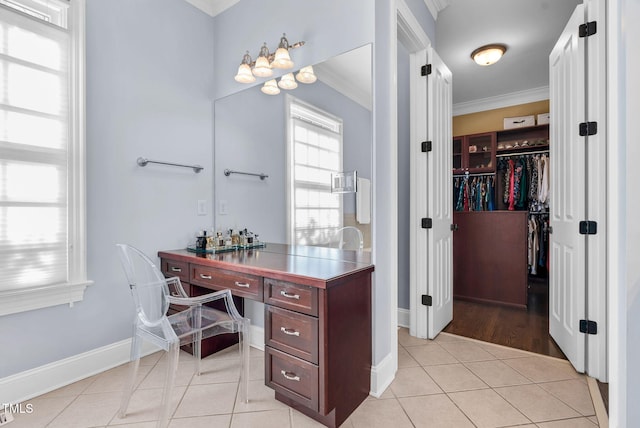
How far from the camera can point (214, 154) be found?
2.70m

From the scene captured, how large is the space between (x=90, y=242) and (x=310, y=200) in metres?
1.43

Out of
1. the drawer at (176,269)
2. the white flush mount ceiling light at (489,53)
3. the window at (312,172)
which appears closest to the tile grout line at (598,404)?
the window at (312,172)

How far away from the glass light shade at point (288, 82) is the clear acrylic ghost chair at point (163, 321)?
1.45m

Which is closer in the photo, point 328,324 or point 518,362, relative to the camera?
point 328,324

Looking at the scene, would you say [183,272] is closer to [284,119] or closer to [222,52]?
[284,119]

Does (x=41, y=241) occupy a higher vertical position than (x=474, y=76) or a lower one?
lower

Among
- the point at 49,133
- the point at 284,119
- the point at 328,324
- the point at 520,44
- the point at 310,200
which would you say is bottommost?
the point at 328,324

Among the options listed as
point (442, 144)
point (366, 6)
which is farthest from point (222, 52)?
point (442, 144)

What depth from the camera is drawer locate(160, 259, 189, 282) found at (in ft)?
7.07

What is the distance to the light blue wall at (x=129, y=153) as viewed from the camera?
1891mm

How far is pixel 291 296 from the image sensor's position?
153cm

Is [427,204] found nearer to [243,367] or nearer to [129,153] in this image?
[243,367]

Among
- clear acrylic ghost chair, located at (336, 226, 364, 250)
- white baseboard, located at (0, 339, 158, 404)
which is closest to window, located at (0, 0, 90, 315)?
white baseboard, located at (0, 339, 158, 404)

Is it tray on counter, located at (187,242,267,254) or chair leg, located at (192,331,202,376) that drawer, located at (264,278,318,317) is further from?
tray on counter, located at (187,242,267,254)
